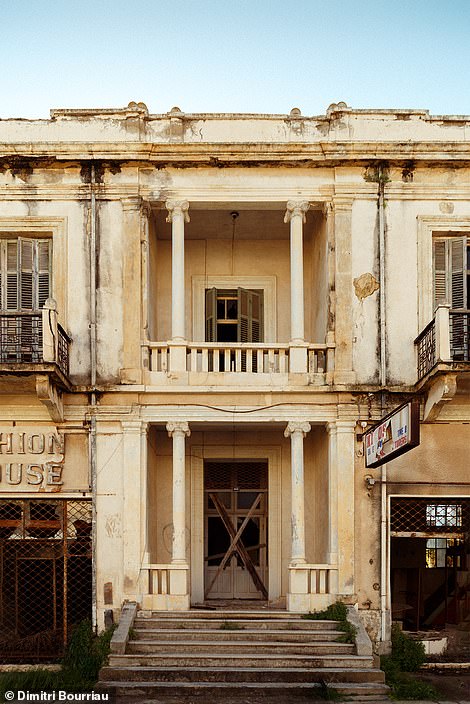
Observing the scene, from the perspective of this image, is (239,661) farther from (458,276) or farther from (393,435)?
(458,276)

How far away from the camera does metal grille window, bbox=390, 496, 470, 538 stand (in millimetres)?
14531

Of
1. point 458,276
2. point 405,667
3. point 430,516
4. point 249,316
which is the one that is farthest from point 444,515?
point 249,316

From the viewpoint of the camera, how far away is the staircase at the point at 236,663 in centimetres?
1180

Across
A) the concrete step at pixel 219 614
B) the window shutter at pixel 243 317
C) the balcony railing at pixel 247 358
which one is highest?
the window shutter at pixel 243 317

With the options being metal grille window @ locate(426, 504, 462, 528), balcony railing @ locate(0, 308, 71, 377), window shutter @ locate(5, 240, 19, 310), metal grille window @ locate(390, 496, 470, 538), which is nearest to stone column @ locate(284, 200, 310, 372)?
metal grille window @ locate(390, 496, 470, 538)

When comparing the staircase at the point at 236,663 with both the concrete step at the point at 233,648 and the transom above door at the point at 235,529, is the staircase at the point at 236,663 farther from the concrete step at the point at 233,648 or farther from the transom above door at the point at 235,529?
the transom above door at the point at 235,529

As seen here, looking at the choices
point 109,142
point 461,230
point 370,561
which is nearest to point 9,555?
point 370,561

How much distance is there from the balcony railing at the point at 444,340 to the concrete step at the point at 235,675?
16.0 feet

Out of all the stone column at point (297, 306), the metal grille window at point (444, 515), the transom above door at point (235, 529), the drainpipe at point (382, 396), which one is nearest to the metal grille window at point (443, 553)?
the metal grille window at point (444, 515)

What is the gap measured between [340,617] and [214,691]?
2.68m

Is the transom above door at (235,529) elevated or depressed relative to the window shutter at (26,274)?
depressed

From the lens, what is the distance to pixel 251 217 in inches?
623

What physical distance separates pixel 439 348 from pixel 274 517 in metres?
5.12

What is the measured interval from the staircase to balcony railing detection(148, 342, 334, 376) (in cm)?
419
